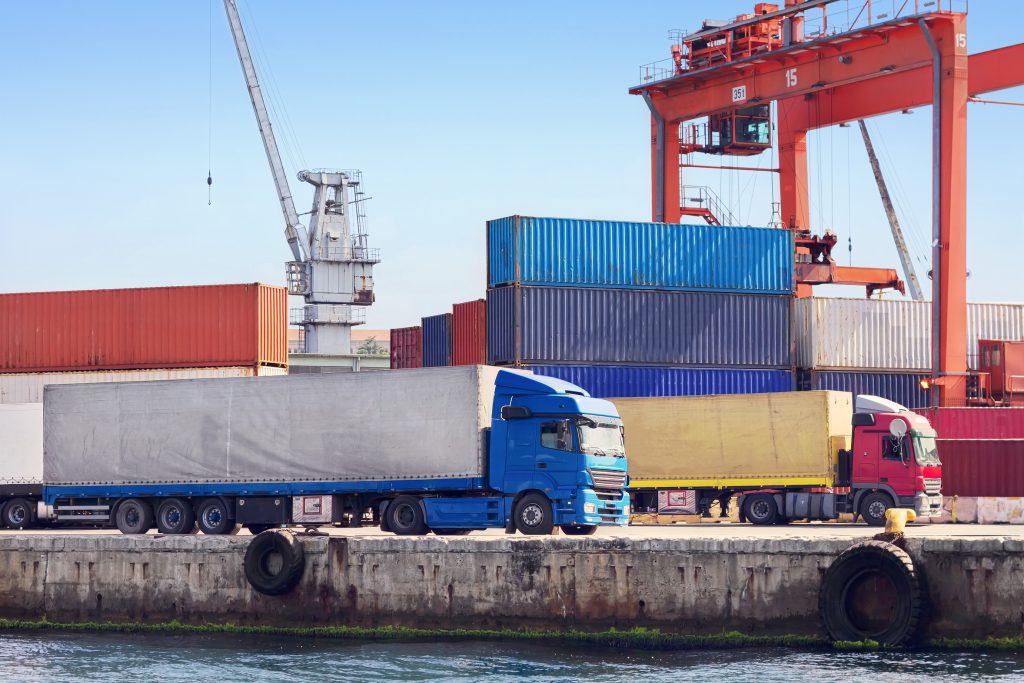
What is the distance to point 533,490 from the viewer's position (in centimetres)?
2972

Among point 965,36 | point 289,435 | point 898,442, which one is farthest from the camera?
point 965,36

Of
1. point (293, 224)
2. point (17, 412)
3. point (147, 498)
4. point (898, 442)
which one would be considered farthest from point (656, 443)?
point (293, 224)

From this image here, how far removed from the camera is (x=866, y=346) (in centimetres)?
5119

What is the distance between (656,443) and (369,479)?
11.4 metres

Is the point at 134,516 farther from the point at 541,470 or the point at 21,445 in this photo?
the point at 541,470

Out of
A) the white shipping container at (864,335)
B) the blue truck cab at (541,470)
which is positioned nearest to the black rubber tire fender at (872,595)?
the blue truck cab at (541,470)

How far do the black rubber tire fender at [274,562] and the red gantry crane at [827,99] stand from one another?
2837cm

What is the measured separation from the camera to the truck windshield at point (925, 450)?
37188 millimetres

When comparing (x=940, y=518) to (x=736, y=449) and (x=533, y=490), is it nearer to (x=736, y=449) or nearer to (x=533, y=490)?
(x=736, y=449)

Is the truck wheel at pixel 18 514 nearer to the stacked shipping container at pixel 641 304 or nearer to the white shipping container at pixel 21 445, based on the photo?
the white shipping container at pixel 21 445

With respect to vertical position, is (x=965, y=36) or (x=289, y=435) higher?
(x=965, y=36)

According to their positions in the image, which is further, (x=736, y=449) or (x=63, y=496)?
(x=736, y=449)

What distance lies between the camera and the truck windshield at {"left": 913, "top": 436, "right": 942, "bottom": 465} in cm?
3719

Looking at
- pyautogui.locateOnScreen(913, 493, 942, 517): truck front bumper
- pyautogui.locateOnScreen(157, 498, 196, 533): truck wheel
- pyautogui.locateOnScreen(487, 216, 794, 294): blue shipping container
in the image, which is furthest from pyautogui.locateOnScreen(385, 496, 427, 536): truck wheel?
pyautogui.locateOnScreen(487, 216, 794, 294): blue shipping container
